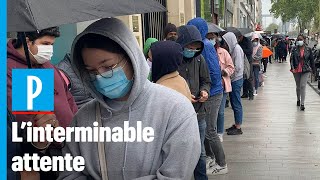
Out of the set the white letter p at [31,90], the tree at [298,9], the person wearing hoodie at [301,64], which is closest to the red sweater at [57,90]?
the white letter p at [31,90]

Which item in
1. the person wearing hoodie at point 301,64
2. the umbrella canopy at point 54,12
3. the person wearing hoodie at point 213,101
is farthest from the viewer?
the person wearing hoodie at point 301,64

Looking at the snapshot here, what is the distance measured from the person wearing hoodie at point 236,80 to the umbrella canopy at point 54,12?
6.50 meters

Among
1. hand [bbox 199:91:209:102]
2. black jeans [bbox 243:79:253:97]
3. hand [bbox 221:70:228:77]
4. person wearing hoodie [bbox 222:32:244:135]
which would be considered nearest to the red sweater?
hand [bbox 199:91:209:102]

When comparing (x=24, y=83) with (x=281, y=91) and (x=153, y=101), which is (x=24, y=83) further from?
(x=281, y=91)

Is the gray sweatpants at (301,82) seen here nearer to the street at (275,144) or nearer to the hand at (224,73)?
the street at (275,144)

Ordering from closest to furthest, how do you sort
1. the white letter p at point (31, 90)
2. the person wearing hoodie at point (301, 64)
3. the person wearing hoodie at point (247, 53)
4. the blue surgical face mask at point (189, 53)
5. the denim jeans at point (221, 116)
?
the white letter p at point (31, 90) → the blue surgical face mask at point (189, 53) → the denim jeans at point (221, 116) → the person wearing hoodie at point (301, 64) → the person wearing hoodie at point (247, 53)

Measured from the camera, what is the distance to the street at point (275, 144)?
6.70 m

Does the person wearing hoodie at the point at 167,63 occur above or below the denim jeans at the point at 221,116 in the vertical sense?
above

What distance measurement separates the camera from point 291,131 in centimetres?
961

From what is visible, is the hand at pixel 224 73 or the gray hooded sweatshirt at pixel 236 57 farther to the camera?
the gray hooded sweatshirt at pixel 236 57

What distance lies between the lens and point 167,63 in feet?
13.6

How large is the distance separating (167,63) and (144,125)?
1850 mm

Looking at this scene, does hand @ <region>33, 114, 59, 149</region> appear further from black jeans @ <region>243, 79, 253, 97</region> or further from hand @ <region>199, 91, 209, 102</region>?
black jeans @ <region>243, 79, 253, 97</region>

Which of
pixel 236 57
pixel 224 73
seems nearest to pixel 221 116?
pixel 224 73
